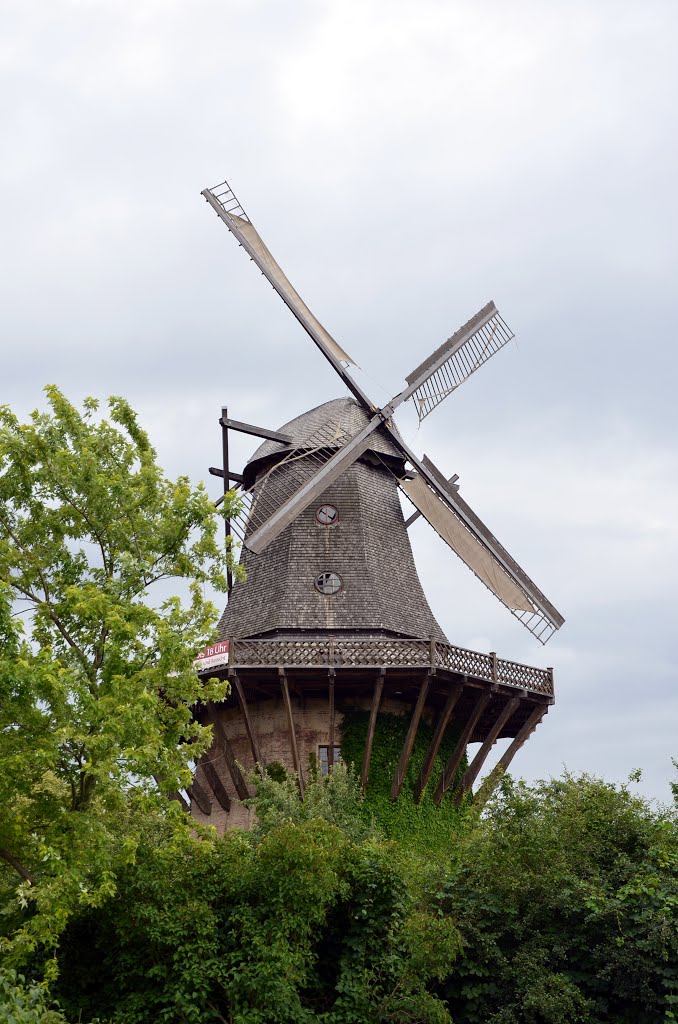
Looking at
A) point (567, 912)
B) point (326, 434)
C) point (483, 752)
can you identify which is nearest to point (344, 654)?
point (483, 752)

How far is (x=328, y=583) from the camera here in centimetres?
3127

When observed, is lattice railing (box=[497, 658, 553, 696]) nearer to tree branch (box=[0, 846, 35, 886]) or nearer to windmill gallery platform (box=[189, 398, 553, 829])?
windmill gallery platform (box=[189, 398, 553, 829])

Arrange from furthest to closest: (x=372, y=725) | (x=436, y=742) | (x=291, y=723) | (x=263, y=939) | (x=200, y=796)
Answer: (x=200, y=796)
(x=436, y=742)
(x=372, y=725)
(x=291, y=723)
(x=263, y=939)

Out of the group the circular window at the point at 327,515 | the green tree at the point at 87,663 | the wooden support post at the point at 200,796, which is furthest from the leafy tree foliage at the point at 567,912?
the circular window at the point at 327,515

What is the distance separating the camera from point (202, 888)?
18.4 m

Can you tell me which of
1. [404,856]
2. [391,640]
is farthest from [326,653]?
[404,856]

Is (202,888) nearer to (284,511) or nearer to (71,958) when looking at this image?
(71,958)

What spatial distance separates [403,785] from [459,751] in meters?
1.86

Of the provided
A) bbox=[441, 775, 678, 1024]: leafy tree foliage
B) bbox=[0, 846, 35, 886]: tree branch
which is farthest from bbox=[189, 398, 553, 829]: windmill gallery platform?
bbox=[0, 846, 35, 886]: tree branch

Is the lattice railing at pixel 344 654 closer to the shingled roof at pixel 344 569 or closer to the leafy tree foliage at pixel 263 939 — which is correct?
the shingled roof at pixel 344 569

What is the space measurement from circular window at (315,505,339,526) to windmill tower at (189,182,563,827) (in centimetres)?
5

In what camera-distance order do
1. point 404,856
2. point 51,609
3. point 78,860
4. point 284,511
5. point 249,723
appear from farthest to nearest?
point 284,511
point 249,723
point 404,856
point 51,609
point 78,860

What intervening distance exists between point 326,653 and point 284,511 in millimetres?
4331

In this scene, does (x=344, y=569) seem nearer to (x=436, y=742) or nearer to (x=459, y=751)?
(x=436, y=742)
